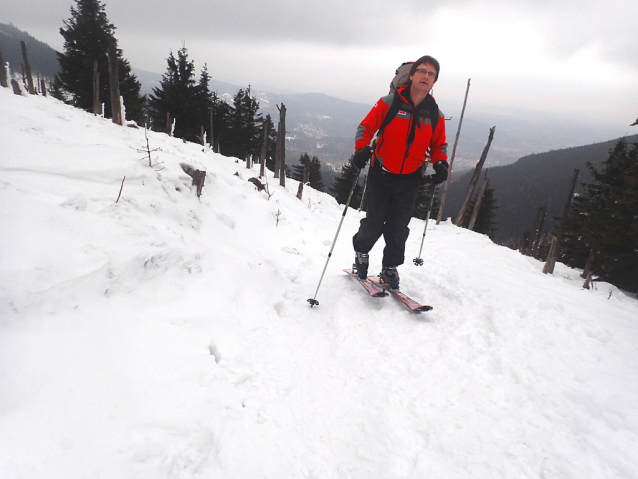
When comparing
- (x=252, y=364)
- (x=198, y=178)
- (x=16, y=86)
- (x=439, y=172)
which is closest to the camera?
(x=252, y=364)

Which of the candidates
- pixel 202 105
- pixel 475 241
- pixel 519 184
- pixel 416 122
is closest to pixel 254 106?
pixel 202 105

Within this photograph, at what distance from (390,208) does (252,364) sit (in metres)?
2.78

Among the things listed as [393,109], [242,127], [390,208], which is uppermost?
[242,127]

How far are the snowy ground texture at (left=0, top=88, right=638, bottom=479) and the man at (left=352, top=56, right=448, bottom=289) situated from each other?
109 centimetres

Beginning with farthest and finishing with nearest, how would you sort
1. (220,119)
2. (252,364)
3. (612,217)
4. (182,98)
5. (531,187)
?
(531,187), (220,119), (182,98), (612,217), (252,364)

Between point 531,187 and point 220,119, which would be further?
point 531,187

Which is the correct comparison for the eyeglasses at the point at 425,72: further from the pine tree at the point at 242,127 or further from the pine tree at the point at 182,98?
the pine tree at the point at 242,127

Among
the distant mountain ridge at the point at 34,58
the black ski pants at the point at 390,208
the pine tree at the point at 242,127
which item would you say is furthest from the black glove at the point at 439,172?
the distant mountain ridge at the point at 34,58

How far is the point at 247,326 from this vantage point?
3398mm

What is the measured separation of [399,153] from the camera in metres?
3.68

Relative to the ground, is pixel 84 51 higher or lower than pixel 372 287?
higher

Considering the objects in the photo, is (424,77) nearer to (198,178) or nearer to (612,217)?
(198,178)

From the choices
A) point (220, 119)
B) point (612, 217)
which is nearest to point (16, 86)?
point (220, 119)

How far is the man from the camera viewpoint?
3.58 meters
